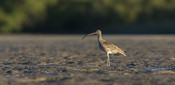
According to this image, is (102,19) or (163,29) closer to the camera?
(163,29)

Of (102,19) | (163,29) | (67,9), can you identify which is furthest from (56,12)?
(163,29)

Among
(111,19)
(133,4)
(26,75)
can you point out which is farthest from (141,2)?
(26,75)

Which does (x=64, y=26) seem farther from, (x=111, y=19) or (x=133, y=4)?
(x=133, y=4)

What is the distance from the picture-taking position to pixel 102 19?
147 feet

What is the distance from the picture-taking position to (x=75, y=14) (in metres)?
46.1

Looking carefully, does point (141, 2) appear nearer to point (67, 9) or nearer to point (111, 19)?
point (111, 19)

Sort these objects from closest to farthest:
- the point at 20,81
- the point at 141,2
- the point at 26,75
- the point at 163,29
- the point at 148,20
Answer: the point at 20,81
the point at 26,75
the point at 163,29
the point at 148,20
the point at 141,2

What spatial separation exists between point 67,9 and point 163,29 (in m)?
13.7

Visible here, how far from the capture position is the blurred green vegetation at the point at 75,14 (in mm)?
42625

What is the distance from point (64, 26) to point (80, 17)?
233 centimetres

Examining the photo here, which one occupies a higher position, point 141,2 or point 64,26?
point 141,2

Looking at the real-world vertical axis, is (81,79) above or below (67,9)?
below

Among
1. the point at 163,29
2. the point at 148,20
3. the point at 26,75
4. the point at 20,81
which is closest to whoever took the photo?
the point at 20,81

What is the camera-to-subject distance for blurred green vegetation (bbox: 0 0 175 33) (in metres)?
42.6
